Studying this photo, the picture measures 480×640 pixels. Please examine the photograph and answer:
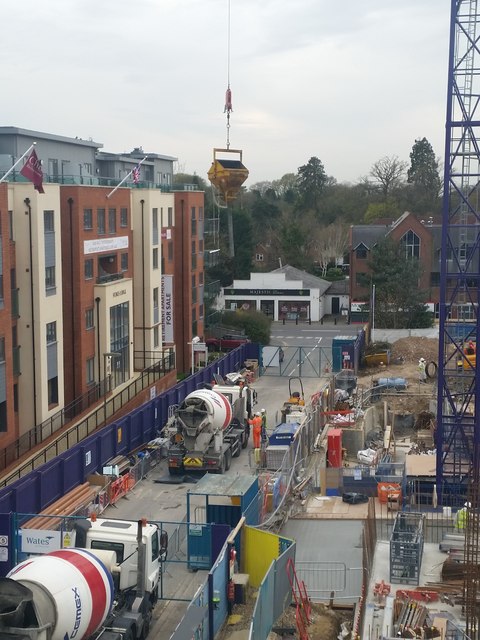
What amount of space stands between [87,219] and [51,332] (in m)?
5.86

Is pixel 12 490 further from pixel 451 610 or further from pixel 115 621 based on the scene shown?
pixel 451 610

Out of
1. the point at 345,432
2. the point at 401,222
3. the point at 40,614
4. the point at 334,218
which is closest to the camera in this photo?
the point at 40,614

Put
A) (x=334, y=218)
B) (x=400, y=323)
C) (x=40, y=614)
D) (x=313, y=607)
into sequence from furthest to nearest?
(x=334, y=218) → (x=400, y=323) → (x=313, y=607) → (x=40, y=614)

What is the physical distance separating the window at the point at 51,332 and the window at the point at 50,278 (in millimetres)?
1404

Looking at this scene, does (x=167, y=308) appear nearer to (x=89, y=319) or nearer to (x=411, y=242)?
(x=89, y=319)

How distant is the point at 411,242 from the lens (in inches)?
2734

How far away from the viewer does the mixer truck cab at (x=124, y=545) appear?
17.3m

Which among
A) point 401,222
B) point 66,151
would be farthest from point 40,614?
point 401,222

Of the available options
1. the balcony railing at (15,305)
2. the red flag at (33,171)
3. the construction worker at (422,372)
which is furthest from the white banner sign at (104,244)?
the construction worker at (422,372)

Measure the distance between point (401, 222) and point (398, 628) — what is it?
54086 millimetres

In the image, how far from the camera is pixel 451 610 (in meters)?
18.4

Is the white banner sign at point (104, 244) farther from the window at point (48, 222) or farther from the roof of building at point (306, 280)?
the roof of building at point (306, 280)

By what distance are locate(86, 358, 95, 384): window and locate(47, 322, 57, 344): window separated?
3.45m

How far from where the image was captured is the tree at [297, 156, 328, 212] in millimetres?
113000
